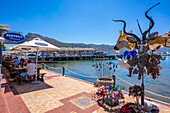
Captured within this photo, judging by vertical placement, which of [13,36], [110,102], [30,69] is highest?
[13,36]

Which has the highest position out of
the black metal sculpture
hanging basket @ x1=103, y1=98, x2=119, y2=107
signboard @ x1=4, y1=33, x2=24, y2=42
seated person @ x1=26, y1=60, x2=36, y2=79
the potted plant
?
signboard @ x1=4, y1=33, x2=24, y2=42

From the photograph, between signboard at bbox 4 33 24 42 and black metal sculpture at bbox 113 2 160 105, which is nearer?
black metal sculpture at bbox 113 2 160 105

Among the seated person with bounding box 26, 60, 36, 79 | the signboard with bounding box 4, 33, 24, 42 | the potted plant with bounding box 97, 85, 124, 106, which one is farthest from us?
the signboard with bounding box 4, 33, 24, 42

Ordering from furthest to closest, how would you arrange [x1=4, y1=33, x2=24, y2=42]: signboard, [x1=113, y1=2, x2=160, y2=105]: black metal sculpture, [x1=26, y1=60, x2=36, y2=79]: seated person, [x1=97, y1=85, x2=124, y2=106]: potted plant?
[x1=4, y1=33, x2=24, y2=42]: signboard → [x1=26, y1=60, x2=36, y2=79]: seated person → [x1=97, y1=85, x2=124, y2=106]: potted plant → [x1=113, y1=2, x2=160, y2=105]: black metal sculpture

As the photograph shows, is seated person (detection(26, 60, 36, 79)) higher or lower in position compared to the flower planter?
higher

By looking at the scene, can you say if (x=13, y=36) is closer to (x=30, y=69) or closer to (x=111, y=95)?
(x=30, y=69)

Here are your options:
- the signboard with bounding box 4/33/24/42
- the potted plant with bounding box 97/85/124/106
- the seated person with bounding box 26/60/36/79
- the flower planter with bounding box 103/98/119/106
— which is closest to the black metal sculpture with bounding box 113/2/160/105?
the potted plant with bounding box 97/85/124/106

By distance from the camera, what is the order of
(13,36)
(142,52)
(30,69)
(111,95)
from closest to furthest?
(142,52) → (111,95) → (30,69) → (13,36)

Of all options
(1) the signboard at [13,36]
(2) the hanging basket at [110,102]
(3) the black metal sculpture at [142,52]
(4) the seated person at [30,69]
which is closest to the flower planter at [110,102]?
(2) the hanging basket at [110,102]

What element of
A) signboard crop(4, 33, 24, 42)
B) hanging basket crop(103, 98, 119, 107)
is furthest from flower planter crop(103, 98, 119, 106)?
signboard crop(4, 33, 24, 42)

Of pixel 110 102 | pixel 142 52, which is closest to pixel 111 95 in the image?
pixel 110 102

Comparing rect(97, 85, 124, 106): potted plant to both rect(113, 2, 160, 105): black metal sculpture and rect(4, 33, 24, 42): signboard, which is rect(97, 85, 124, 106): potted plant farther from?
rect(4, 33, 24, 42): signboard

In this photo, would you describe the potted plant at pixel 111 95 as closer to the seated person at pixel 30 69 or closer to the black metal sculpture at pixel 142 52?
the black metal sculpture at pixel 142 52

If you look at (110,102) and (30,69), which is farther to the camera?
(30,69)
